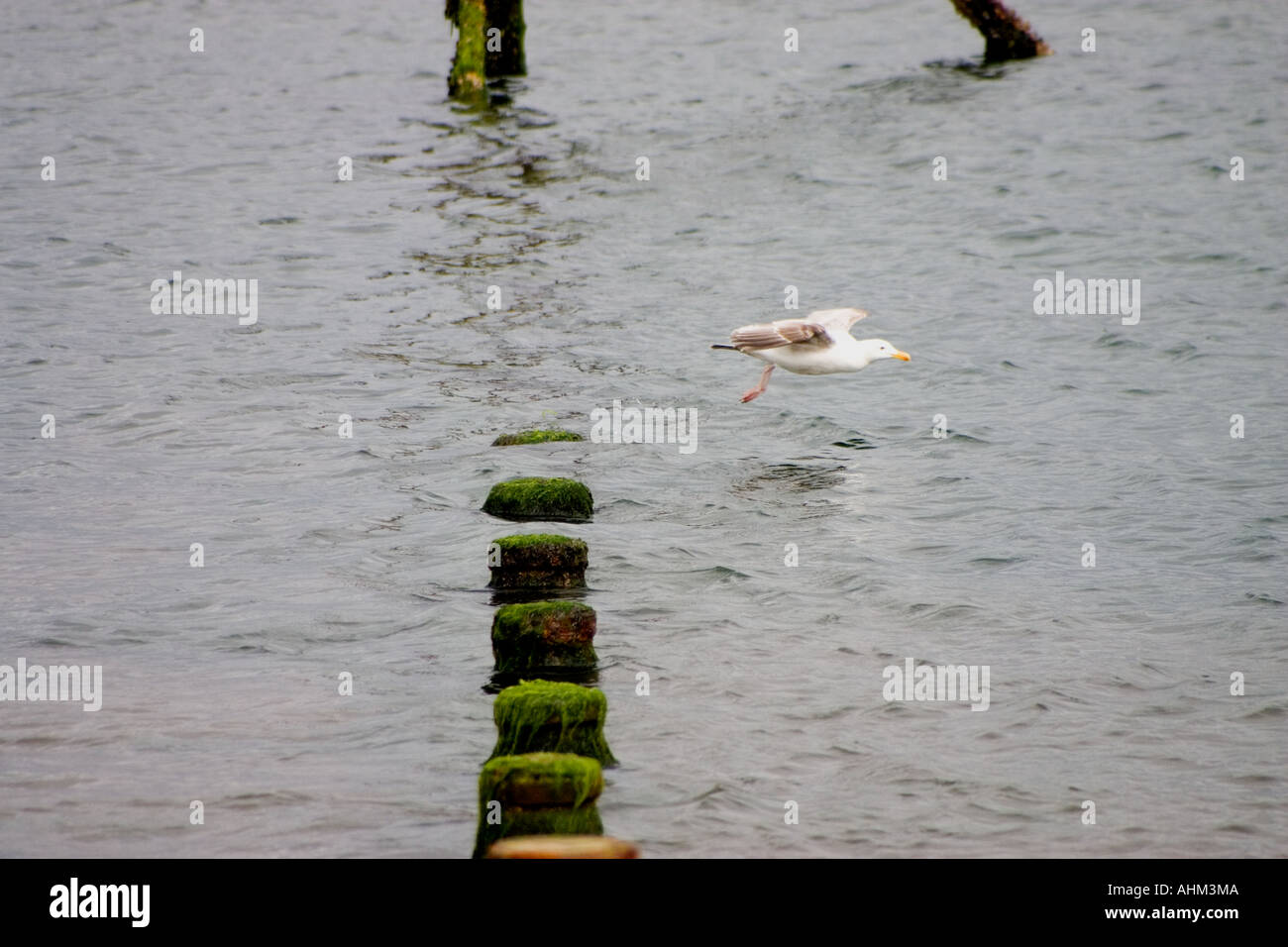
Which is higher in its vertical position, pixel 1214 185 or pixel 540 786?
pixel 1214 185

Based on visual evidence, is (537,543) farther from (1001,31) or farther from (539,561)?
(1001,31)

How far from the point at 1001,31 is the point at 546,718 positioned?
2671cm

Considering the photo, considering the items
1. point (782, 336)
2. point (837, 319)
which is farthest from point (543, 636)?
point (837, 319)

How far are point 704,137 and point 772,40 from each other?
8.40 metres

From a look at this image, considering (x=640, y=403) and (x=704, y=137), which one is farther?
(x=704, y=137)

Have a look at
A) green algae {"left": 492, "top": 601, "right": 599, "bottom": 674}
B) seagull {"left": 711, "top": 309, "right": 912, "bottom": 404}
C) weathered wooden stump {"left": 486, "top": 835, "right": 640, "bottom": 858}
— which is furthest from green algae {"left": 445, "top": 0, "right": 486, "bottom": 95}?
weathered wooden stump {"left": 486, "top": 835, "right": 640, "bottom": 858}

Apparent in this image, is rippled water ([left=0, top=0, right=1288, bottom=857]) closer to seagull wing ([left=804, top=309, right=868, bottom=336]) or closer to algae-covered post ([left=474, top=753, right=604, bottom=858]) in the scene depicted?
algae-covered post ([left=474, top=753, right=604, bottom=858])

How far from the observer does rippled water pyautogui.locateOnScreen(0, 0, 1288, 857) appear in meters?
8.41

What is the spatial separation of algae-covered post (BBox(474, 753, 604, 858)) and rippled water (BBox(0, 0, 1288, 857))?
89 centimetres

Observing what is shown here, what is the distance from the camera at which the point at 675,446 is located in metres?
15.2

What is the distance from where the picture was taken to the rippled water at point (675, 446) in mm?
8414

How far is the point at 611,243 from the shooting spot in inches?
909
